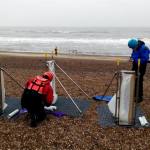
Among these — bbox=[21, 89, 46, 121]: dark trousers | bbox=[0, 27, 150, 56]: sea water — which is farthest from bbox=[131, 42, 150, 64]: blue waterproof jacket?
bbox=[21, 89, 46, 121]: dark trousers

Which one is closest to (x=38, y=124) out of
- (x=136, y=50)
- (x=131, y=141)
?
(x=131, y=141)

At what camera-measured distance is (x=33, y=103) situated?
6438 millimetres

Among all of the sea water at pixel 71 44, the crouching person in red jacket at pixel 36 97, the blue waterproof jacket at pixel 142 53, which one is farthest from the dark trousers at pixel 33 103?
the sea water at pixel 71 44

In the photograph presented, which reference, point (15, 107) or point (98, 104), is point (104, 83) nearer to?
point (98, 104)

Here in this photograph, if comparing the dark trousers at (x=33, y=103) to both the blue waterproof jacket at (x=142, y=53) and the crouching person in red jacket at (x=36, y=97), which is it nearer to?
the crouching person in red jacket at (x=36, y=97)

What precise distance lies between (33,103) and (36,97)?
0.49 ft

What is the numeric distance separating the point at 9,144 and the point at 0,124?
1.11 metres

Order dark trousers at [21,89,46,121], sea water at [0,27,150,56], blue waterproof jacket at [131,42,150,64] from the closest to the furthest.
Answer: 1. dark trousers at [21,89,46,121]
2. blue waterproof jacket at [131,42,150,64]
3. sea water at [0,27,150,56]

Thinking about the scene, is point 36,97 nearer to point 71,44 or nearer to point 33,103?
point 33,103

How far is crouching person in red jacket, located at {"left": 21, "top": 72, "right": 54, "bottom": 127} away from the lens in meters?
6.41

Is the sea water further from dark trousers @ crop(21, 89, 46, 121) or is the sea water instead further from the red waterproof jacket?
dark trousers @ crop(21, 89, 46, 121)

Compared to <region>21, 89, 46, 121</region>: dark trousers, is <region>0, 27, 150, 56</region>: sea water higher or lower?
lower

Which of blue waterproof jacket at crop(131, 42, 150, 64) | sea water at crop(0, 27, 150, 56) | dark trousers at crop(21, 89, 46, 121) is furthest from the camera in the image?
sea water at crop(0, 27, 150, 56)

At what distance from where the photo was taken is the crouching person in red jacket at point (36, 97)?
641cm
